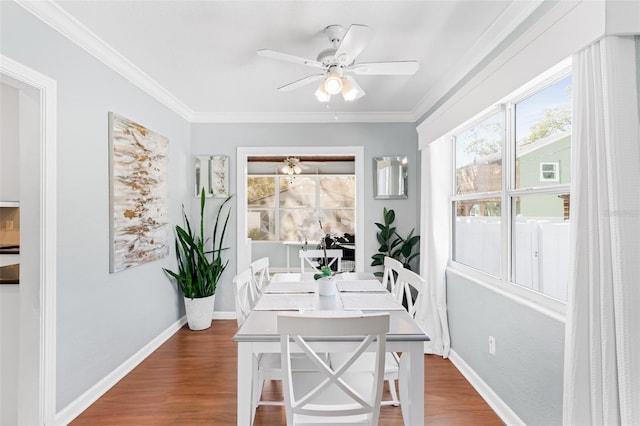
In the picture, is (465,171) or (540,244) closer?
(540,244)

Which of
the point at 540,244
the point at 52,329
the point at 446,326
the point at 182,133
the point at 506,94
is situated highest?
the point at 182,133

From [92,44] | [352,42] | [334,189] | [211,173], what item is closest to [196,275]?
[211,173]

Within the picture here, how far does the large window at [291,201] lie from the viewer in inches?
290

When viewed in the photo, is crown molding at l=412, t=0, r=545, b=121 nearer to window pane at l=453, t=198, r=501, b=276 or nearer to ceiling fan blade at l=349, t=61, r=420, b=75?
ceiling fan blade at l=349, t=61, r=420, b=75

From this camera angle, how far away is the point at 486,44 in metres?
2.37

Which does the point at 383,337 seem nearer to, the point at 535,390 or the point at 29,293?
the point at 535,390

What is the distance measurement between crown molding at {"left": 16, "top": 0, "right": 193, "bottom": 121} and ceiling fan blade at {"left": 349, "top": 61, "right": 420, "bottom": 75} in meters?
1.80

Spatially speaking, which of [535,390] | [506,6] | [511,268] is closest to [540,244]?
[511,268]

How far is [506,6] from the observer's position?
1.99 metres

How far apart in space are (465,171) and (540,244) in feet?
4.04

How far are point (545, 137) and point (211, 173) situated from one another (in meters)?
3.53

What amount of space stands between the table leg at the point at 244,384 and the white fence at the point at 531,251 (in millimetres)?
1632

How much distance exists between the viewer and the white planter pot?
3846 mm

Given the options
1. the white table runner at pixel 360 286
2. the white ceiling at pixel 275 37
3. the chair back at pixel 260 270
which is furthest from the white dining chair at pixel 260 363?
the white ceiling at pixel 275 37
